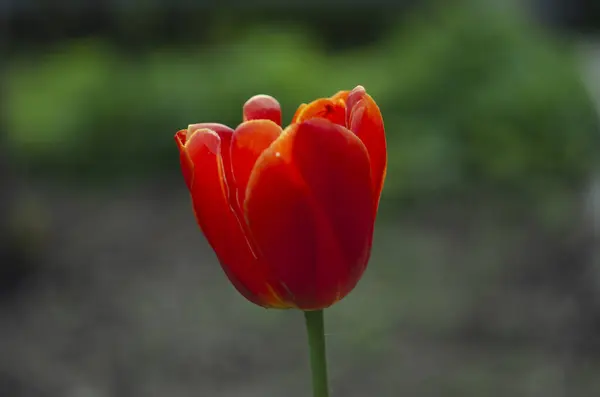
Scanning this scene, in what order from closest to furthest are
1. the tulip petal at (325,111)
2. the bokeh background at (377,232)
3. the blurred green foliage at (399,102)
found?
the tulip petal at (325,111), the bokeh background at (377,232), the blurred green foliage at (399,102)

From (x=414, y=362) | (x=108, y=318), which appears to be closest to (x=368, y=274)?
(x=414, y=362)

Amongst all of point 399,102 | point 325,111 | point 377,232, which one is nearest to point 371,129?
point 325,111

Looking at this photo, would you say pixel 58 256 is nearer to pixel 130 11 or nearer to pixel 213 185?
pixel 130 11

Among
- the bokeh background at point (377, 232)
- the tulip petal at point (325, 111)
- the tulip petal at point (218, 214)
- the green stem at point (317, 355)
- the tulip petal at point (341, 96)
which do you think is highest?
the tulip petal at point (341, 96)

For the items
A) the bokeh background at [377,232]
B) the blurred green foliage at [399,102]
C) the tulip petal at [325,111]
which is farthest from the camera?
the blurred green foliage at [399,102]

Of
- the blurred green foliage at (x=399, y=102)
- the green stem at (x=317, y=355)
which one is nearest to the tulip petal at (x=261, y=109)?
the green stem at (x=317, y=355)

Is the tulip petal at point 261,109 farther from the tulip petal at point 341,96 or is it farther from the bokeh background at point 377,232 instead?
the bokeh background at point 377,232

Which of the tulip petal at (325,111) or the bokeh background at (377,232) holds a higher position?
the tulip petal at (325,111)
